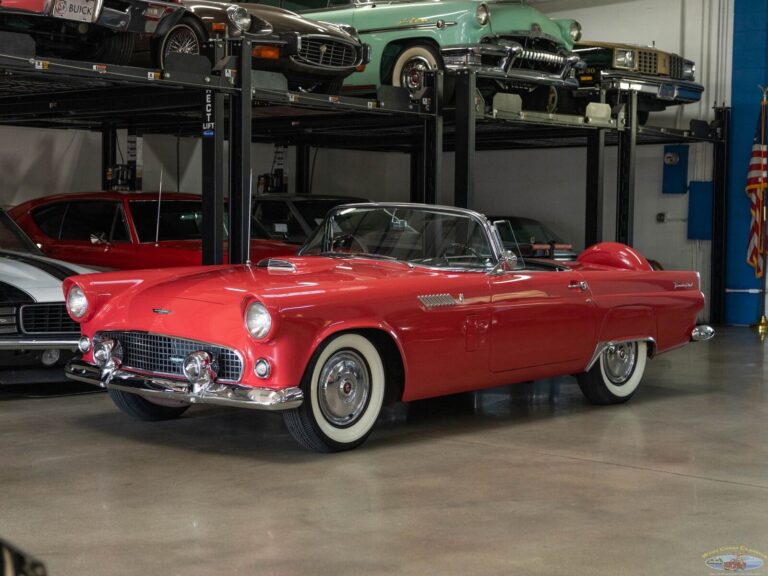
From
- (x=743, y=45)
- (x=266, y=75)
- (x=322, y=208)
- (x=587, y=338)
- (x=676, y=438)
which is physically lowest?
(x=676, y=438)

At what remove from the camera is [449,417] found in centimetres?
689

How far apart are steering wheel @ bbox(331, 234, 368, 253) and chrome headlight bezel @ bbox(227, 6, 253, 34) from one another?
2859mm

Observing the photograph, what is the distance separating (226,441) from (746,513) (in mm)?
2738

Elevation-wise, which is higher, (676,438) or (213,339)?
(213,339)

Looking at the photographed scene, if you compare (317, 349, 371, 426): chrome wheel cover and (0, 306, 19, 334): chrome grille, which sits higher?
(0, 306, 19, 334): chrome grille

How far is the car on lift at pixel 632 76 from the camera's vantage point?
1226 cm

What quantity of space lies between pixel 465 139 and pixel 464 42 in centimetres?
100

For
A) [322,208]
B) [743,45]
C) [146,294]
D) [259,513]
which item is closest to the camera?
[259,513]

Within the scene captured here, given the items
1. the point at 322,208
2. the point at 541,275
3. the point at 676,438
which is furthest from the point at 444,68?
the point at 676,438

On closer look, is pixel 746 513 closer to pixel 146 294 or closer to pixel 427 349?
pixel 427 349

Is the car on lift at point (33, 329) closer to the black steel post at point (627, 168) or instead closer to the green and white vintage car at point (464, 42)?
the green and white vintage car at point (464, 42)

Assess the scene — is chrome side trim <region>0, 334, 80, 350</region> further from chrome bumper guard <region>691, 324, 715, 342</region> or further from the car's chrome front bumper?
the car's chrome front bumper

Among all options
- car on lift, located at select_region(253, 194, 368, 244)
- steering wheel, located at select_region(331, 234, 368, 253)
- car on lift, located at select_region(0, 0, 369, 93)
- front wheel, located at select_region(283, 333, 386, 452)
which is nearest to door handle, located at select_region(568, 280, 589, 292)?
steering wheel, located at select_region(331, 234, 368, 253)

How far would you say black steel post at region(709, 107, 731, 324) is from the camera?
14.5 meters
